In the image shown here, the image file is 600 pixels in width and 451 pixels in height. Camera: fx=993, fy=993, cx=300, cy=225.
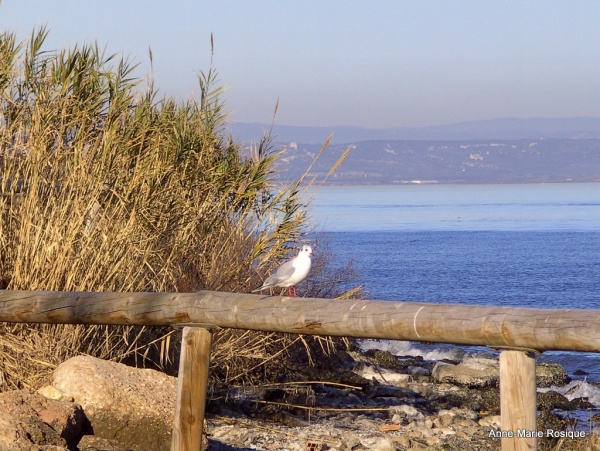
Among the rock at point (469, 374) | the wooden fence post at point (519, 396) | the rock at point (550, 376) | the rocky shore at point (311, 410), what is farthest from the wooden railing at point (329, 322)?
the rock at point (550, 376)

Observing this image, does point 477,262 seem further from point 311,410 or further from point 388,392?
point 311,410

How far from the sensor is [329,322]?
482 centimetres

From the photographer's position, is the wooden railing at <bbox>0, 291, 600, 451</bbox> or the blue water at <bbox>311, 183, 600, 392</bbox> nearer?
the wooden railing at <bbox>0, 291, 600, 451</bbox>

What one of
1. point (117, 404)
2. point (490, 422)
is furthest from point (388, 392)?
point (117, 404)

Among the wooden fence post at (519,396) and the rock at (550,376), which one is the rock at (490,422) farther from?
the wooden fence post at (519,396)

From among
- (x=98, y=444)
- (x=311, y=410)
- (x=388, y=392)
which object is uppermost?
(x=98, y=444)

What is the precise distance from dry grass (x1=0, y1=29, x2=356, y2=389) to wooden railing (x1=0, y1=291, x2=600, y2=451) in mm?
1733

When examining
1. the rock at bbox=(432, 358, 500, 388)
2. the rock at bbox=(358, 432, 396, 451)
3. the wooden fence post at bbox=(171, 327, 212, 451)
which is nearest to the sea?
the rock at bbox=(432, 358, 500, 388)

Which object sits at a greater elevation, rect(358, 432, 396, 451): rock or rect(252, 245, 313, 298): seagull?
rect(252, 245, 313, 298): seagull

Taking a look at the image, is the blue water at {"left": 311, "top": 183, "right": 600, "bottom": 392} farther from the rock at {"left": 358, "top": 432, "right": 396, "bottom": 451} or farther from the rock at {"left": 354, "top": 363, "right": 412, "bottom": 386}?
the rock at {"left": 358, "top": 432, "right": 396, "bottom": 451}

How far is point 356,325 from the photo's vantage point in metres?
4.73

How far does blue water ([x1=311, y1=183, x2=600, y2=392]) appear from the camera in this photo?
29.2 meters

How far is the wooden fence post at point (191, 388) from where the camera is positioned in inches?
207

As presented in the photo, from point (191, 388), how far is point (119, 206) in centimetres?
404
